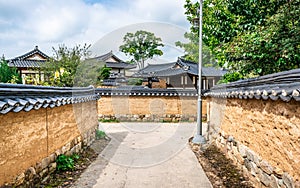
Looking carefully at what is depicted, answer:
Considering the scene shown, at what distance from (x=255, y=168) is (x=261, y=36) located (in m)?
3.04

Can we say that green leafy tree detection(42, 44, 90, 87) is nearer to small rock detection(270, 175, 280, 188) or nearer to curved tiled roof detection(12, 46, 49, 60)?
small rock detection(270, 175, 280, 188)

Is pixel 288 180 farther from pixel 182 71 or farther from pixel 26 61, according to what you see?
pixel 26 61

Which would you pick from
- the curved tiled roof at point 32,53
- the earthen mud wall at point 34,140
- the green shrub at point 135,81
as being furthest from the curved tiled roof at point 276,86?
the curved tiled roof at point 32,53

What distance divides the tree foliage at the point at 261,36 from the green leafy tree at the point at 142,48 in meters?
31.0

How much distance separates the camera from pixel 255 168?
398cm

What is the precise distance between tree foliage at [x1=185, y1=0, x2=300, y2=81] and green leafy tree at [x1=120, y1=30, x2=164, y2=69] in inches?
1219

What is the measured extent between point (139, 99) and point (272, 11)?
29.0 ft

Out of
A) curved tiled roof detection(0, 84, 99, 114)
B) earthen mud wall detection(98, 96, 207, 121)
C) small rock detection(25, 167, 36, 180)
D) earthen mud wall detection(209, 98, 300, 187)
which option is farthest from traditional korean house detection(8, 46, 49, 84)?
earthen mud wall detection(209, 98, 300, 187)

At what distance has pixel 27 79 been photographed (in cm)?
960

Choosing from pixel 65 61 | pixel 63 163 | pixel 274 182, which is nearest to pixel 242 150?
pixel 274 182

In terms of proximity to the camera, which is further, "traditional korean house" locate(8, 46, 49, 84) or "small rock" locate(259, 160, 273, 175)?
"traditional korean house" locate(8, 46, 49, 84)

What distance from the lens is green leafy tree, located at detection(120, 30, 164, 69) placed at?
125ft

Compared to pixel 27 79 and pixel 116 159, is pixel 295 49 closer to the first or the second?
pixel 116 159

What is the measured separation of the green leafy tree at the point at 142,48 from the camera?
3825cm
